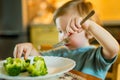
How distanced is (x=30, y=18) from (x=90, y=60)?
2.43m

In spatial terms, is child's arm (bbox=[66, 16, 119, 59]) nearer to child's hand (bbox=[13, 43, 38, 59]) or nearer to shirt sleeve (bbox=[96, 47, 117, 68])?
shirt sleeve (bbox=[96, 47, 117, 68])

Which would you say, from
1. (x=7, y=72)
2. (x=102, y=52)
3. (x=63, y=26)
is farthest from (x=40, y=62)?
(x=63, y=26)

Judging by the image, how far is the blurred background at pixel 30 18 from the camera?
125 inches

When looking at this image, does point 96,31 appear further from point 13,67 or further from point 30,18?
point 30,18

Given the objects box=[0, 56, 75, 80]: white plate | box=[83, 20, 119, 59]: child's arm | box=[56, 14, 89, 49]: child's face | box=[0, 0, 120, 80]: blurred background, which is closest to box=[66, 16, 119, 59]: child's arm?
box=[83, 20, 119, 59]: child's arm

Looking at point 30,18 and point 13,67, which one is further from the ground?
point 30,18

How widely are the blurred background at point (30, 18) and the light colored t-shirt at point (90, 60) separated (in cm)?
201

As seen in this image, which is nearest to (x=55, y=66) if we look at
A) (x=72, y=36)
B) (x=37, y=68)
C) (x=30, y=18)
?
(x=37, y=68)

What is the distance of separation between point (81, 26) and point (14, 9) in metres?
2.62

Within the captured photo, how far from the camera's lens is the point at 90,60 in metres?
0.99

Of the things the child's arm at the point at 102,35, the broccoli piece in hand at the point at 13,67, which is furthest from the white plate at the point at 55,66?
the child's arm at the point at 102,35

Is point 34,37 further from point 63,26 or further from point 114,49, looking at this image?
point 114,49

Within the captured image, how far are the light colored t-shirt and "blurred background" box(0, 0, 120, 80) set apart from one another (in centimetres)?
201

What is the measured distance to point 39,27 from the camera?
314 centimetres
